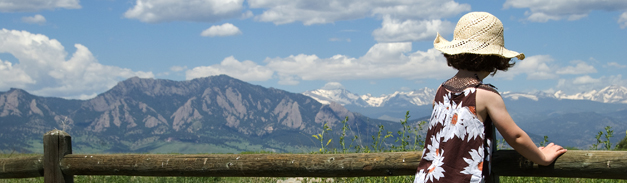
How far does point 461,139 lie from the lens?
3.01 metres

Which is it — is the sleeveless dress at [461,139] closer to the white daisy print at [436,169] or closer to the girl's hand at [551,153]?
the white daisy print at [436,169]

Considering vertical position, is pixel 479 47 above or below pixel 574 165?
above

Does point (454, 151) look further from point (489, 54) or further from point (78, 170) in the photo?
point (78, 170)

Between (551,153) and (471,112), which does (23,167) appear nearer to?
(471,112)

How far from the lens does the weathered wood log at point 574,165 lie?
3457 millimetres

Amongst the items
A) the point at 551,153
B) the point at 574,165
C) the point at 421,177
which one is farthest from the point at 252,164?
the point at 574,165

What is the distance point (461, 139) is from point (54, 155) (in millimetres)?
4043

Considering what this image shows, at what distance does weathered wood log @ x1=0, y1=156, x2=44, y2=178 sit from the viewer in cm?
505

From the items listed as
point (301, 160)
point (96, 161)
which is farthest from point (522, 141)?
point (96, 161)

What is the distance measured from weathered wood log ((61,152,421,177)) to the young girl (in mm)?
781

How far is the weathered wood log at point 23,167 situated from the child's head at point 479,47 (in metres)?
4.22

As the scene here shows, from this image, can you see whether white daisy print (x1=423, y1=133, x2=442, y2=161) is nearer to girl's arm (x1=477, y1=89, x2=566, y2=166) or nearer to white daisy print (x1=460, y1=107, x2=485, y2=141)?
white daisy print (x1=460, y1=107, x2=485, y2=141)

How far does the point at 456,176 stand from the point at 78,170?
3.77 metres

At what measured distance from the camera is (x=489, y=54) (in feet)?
9.89
